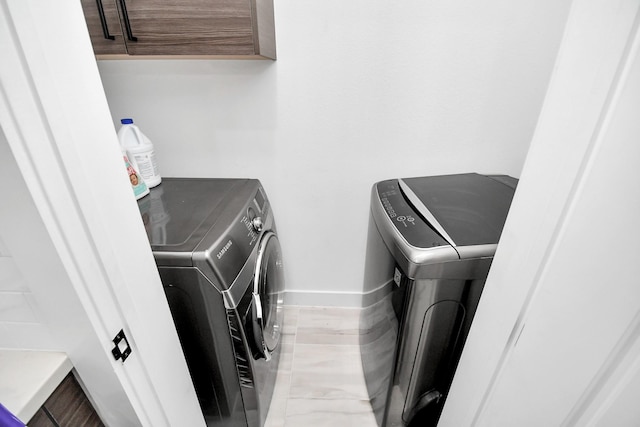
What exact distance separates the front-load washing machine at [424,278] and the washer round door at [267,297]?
46 cm

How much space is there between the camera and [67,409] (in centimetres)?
69

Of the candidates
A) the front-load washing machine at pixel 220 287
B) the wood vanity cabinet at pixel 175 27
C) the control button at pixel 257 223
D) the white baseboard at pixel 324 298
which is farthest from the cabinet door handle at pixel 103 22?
the white baseboard at pixel 324 298

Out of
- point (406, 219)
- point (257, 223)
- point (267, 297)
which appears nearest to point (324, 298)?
point (267, 297)

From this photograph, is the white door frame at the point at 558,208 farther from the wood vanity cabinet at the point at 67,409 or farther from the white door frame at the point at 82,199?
the wood vanity cabinet at the point at 67,409

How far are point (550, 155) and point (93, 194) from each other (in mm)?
802

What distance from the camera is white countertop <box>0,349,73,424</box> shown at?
567 millimetres

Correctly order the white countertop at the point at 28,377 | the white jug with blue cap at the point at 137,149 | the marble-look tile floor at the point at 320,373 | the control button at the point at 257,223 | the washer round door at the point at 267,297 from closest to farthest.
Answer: the white countertop at the point at 28,377
the washer round door at the point at 267,297
the control button at the point at 257,223
the white jug with blue cap at the point at 137,149
the marble-look tile floor at the point at 320,373

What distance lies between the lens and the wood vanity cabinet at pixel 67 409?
0.63 metres

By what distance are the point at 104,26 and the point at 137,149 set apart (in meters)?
0.49

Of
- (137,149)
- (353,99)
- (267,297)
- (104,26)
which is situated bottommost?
(267,297)

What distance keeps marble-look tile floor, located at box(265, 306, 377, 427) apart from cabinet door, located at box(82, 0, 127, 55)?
1.67 m

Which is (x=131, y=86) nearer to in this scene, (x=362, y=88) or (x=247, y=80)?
(x=247, y=80)

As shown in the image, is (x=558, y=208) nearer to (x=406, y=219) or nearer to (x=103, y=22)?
(x=406, y=219)

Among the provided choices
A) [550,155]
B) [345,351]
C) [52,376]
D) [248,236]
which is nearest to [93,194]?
[52,376]
